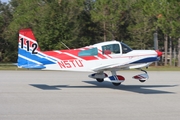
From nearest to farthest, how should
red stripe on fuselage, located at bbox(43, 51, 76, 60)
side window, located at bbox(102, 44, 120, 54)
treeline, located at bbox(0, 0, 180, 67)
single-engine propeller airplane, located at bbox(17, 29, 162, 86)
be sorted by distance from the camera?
1. single-engine propeller airplane, located at bbox(17, 29, 162, 86)
2. red stripe on fuselage, located at bbox(43, 51, 76, 60)
3. side window, located at bbox(102, 44, 120, 54)
4. treeline, located at bbox(0, 0, 180, 67)

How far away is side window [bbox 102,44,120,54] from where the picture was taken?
18.8 metres

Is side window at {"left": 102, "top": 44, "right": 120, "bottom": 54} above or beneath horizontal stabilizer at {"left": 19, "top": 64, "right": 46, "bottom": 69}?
above

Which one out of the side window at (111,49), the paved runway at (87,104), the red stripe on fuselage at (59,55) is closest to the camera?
the paved runway at (87,104)

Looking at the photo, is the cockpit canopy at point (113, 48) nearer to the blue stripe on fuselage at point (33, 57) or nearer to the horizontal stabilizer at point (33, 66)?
the blue stripe on fuselage at point (33, 57)

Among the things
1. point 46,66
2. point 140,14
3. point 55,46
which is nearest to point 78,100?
point 46,66

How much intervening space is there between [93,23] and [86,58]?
38.7m

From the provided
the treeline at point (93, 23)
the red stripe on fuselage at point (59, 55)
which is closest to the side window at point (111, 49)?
the red stripe on fuselage at point (59, 55)

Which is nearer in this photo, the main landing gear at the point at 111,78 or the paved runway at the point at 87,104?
the paved runway at the point at 87,104

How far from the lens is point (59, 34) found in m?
43.7

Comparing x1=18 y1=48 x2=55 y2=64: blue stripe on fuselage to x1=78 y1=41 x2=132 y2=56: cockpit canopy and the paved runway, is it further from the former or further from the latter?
x1=78 y1=41 x2=132 y2=56: cockpit canopy

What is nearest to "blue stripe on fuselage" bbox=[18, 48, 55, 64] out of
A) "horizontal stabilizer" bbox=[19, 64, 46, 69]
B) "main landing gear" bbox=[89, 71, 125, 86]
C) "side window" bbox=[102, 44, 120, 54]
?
"horizontal stabilizer" bbox=[19, 64, 46, 69]

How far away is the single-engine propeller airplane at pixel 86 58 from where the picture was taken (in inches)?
695

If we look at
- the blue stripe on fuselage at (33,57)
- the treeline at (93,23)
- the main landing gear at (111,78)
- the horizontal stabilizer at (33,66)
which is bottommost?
the main landing gear at (111,78)

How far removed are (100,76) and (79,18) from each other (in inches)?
1439
